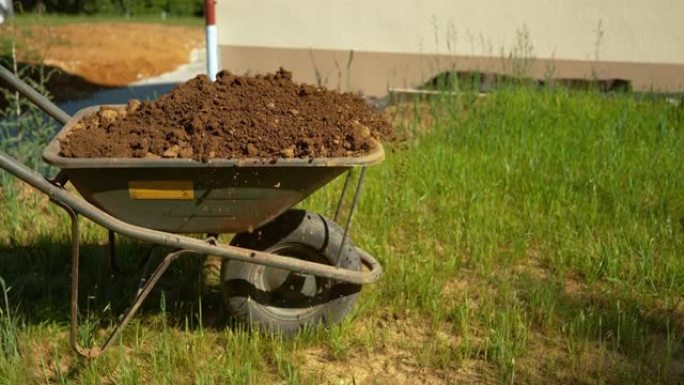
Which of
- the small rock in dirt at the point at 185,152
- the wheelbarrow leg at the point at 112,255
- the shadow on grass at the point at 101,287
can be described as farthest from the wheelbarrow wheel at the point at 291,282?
the wheelbarrow leg at the point at 112,255

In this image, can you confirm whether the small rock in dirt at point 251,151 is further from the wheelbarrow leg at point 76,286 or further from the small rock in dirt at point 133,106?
the small rock in dirt at point 133,106

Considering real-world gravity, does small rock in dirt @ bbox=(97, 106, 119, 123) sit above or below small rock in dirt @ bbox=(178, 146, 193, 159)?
above

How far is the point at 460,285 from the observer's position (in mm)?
3420

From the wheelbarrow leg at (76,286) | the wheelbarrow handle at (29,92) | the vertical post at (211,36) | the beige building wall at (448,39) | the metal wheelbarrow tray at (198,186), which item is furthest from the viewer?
the beige building wall at (448,39)

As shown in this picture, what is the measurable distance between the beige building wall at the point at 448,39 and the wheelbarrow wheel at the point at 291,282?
4.06m

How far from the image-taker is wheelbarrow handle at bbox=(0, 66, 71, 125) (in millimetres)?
2738

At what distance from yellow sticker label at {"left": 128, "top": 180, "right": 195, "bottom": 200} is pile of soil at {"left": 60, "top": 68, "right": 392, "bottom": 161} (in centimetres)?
9

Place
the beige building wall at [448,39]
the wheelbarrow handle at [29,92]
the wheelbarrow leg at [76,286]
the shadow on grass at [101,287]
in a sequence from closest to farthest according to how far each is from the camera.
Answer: the wheelbarrow leg at [76,286] < the wheelbarrow handle at [29,92] < the shadow on grass at [101,287] < the beige building wall at [448,39]

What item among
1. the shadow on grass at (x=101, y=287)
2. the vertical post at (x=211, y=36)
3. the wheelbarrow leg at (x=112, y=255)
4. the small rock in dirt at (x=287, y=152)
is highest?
the vertical post at (x=211, y=36)

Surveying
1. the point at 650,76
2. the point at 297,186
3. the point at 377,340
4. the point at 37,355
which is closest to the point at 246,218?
the point at 297,186

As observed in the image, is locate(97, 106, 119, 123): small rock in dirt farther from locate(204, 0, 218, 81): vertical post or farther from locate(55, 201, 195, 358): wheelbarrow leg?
locate(204, 0, 218, 81): vertical post

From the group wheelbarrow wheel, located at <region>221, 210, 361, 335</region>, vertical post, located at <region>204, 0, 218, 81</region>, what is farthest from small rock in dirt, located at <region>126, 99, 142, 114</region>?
vertical post, located at <region>204, 0, 218, 81</region>

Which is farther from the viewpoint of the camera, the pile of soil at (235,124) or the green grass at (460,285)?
the green grass at (460,285)

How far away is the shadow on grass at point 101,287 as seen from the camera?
122 inches
